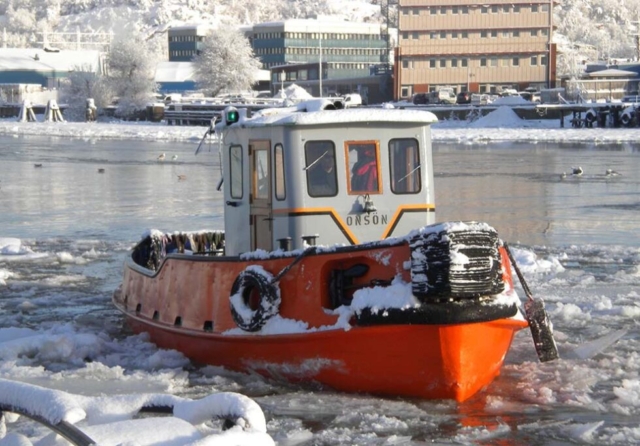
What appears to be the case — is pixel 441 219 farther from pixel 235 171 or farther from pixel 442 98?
pixel 442 98

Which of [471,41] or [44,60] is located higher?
[471,41]

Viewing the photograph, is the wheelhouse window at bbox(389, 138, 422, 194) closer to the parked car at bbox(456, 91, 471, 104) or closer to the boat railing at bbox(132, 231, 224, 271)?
the boat railing at bbox(132, 231, 224, 271)

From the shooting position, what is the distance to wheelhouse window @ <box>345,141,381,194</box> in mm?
11484

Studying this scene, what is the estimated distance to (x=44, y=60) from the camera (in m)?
168

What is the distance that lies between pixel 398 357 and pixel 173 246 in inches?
253

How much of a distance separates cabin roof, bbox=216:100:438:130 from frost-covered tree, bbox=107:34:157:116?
98.6 m

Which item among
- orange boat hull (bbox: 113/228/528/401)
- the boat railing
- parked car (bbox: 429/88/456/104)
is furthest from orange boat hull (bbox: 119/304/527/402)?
parked car (bbox: 429/88/456/104)

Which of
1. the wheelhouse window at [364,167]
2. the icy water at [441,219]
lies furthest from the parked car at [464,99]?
the wheelhouse window at [364,167]

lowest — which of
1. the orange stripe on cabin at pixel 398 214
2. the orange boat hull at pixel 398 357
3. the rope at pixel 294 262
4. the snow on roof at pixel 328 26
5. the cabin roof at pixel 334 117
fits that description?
the orange boat hull at pixel 398 357

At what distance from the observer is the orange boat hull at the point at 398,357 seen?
9.80 metres

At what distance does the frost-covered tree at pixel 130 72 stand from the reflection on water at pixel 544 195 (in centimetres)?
7009

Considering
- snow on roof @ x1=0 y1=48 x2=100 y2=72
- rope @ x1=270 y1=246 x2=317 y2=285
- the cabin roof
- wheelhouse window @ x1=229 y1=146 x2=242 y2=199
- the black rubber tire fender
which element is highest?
snow on roof @ x1=0 y1=48 x2=100 y2=72

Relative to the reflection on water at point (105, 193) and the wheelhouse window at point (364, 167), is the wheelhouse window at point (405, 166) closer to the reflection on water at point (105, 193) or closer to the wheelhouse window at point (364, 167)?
the wheelhouse window at point (364, 167)

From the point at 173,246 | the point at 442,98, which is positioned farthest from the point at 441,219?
the point at 442,98
